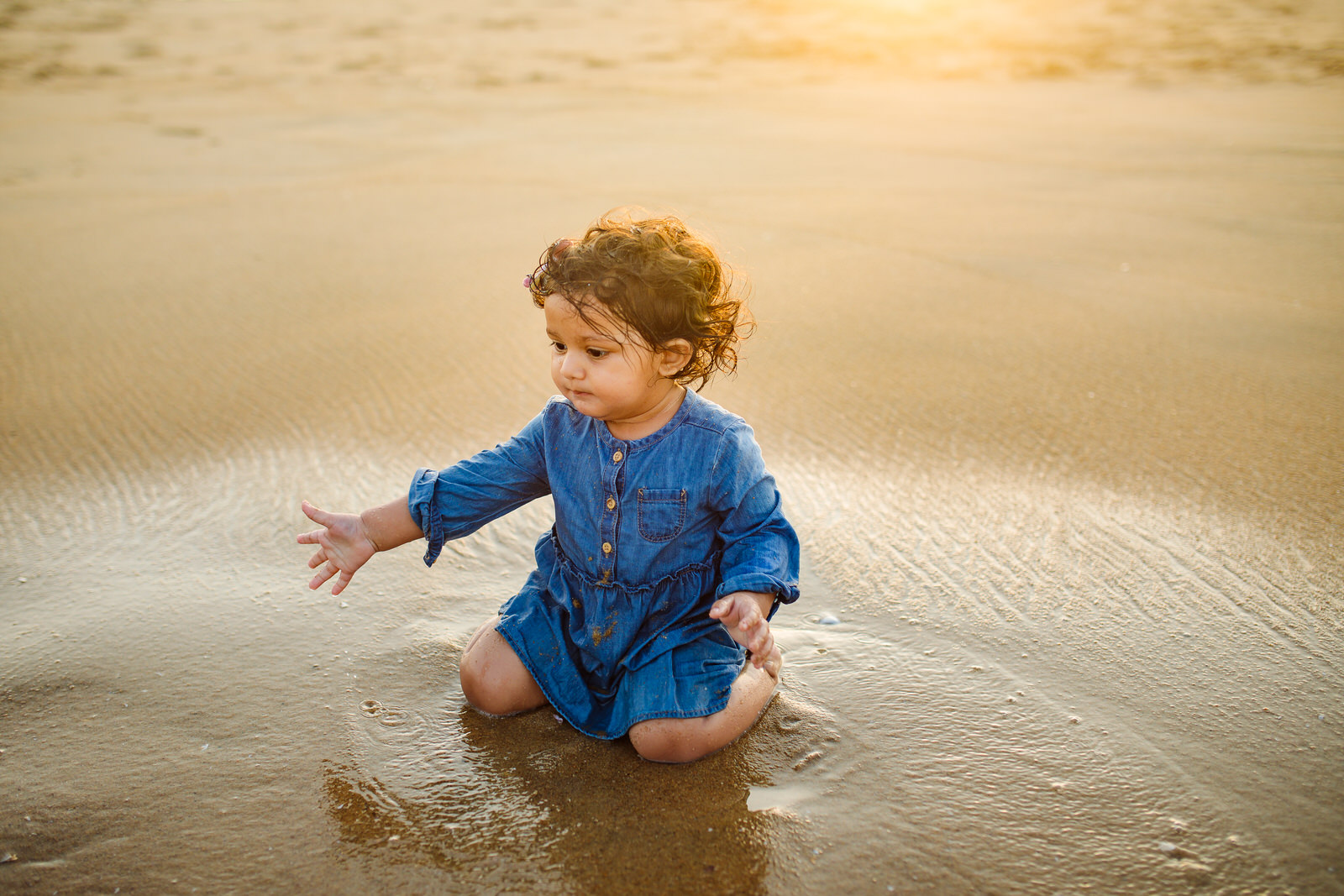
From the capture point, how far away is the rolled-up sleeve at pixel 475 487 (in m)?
2.09

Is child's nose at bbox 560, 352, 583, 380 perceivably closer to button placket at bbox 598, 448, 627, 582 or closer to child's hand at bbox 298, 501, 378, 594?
button placket at bbox 598, 448, 627, 582

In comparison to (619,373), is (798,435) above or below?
below

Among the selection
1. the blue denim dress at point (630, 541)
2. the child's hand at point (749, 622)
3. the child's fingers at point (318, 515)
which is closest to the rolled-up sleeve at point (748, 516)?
the blue denim dress at point (630, 541)

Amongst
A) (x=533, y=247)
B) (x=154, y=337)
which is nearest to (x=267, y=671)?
(x=154, y=337)

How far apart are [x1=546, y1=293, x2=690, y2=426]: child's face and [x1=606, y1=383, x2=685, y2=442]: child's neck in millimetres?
76

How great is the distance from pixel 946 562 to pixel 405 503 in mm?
1355

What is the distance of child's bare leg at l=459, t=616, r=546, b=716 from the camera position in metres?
Result: 2.07

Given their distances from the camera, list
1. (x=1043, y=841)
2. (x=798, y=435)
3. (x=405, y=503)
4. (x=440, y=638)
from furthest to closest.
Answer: (x=798, y=435), (x=440, y=638), (x=405, y=503), (x=1043, y=841)

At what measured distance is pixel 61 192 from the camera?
6109 mm

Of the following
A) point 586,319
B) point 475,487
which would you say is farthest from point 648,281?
point 475,487

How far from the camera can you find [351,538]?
2.03 m

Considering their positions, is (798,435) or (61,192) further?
(61,192)

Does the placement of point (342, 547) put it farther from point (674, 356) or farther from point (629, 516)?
point (674, 356)

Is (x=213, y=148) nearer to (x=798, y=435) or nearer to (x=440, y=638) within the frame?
(x=798, y=435)
